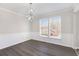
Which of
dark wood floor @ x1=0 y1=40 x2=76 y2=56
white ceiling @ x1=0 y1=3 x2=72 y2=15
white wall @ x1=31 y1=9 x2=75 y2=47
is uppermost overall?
white ceiling @ x1=0 y1=3 x2=72 y2=15

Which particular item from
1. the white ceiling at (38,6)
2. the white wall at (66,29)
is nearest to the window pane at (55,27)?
the white wall at (66,29)

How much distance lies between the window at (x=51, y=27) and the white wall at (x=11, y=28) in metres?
1.15

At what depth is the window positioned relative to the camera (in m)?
4.18

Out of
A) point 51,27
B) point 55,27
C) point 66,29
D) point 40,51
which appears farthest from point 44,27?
point 40,51

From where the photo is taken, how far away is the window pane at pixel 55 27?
4126 mm

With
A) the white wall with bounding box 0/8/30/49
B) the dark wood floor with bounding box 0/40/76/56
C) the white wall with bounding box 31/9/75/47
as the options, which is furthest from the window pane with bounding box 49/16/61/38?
the white wall with bounding box 0/8/30/49

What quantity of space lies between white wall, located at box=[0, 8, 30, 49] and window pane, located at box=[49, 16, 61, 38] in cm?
166

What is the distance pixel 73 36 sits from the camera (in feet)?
11.4

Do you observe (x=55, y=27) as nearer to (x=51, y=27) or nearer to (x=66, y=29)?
(x=51, y=27)

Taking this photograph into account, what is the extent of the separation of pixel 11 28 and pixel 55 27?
97.4 inches

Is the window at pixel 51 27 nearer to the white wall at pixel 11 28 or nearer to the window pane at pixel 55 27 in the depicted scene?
the window pane at pixel 55 27

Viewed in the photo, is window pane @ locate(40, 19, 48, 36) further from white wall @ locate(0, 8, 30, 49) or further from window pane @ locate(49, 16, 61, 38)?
white wall @ locate(0, 8, 30, 49)

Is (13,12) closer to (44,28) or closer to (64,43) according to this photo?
(44,28)

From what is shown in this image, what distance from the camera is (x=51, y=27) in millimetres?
4555
